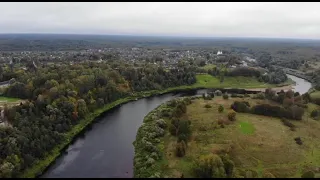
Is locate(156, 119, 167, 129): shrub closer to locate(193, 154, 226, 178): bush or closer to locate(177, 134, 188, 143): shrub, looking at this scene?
locate(177, 134, 188, 143): shrub

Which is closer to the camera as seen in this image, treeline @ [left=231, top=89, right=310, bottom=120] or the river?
the river

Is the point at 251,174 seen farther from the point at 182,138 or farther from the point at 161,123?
the point at 161,123

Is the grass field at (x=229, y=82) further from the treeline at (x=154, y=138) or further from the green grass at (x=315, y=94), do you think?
the treeline at (x=154, y=138)

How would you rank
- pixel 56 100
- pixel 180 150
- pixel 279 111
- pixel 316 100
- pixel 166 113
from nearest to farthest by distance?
pixel 180 150 < pixel 56 100 < pixel 279 111 < pixel 166 113 < pixel 316 100

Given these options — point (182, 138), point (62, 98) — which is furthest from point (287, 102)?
point (62, 98)

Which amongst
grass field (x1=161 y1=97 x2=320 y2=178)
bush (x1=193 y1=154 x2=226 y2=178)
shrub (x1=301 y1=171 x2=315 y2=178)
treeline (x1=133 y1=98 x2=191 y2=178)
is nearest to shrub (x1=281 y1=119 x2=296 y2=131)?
grass field (x1=161 y1=97 x2=320 y2=178)

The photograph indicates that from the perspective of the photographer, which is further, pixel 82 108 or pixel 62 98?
pixel 82 108
